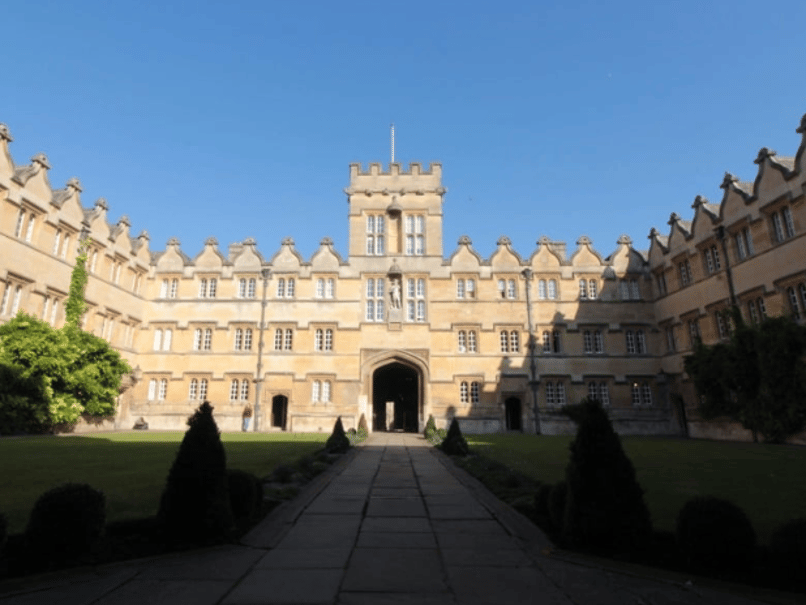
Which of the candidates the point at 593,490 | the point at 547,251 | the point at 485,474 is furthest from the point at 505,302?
the point at 593,490

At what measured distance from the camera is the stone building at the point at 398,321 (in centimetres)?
3325

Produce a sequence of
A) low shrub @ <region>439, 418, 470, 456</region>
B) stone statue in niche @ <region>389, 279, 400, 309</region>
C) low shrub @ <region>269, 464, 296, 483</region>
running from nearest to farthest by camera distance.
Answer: low shrub @ <region>269, 464, 296, 483</region> → low shrub @ <region>439, 418, 470, 456</region> → stone statue in niche @ <region>389, 279, 400, 309</region>

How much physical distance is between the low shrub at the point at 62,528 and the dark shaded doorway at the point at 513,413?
32.1 metres

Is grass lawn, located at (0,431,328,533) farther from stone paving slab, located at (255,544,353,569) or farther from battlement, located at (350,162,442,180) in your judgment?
battlement, located at (350,162,442,180)

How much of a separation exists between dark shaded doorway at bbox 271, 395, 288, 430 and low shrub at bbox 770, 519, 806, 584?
33415 mm

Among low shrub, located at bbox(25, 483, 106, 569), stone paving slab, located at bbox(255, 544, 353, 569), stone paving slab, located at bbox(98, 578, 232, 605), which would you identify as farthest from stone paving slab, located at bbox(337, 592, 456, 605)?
low shrub, located at bbox(25, 483, 106, 569)

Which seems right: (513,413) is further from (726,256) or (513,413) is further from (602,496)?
(602,496)

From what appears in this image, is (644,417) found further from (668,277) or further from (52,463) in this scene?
(52,463)

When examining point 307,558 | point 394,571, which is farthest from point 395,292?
point 394,571

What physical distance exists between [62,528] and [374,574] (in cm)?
330

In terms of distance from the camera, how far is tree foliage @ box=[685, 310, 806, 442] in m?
21.3

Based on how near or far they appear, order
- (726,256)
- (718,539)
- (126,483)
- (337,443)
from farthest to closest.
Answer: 1. (726,256)
2. (337,443)
3. (126,483)
4. (718,539)

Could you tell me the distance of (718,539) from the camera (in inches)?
195

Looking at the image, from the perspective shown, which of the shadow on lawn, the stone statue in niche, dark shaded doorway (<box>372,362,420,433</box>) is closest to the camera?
the shadow on lawn
